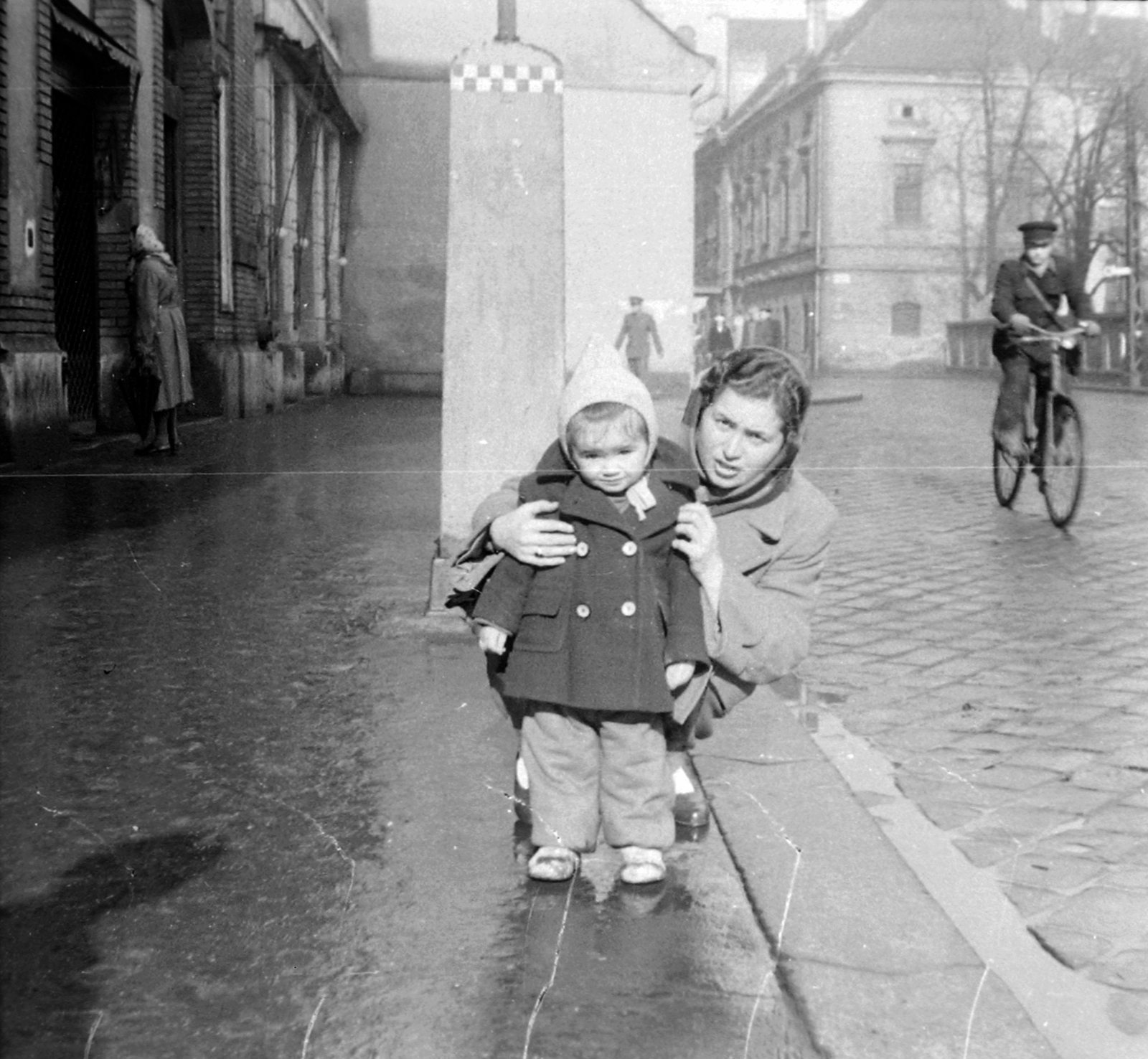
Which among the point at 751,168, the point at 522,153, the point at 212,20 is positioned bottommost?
the point at 522,153

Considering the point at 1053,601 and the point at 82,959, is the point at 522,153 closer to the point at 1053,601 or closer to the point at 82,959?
the point at 1053,601

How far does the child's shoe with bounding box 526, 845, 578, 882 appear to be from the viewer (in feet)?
10.6

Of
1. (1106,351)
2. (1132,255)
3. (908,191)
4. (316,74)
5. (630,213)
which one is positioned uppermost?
(908,191)

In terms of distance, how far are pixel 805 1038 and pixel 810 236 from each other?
59.3 m

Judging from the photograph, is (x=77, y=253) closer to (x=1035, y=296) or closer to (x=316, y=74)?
(x=1035, y=296)

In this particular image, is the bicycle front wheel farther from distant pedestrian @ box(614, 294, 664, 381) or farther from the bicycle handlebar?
distant pedestrian @ box(614, 294, 664, 381)

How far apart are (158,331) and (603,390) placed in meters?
10.8

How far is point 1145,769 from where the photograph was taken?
416cm

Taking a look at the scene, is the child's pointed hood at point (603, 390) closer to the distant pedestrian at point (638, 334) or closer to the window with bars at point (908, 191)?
the distant pedestrian at point (638, 334)

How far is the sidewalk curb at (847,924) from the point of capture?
8.36ft

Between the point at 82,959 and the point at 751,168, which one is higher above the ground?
the point at 751,168

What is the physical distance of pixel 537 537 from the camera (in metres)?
2.98

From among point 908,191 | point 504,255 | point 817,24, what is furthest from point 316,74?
point 817,24

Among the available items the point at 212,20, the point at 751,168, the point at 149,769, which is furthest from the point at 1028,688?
the point at 751,168
